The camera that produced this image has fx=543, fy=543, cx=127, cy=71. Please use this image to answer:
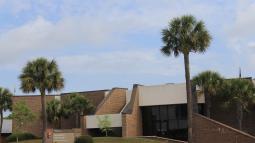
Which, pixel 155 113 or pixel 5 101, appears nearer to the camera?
pixel 155 113

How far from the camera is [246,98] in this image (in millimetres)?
53000

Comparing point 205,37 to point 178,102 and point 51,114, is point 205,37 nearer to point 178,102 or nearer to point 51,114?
point 178,102

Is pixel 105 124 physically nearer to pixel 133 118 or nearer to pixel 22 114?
pixel 133 118

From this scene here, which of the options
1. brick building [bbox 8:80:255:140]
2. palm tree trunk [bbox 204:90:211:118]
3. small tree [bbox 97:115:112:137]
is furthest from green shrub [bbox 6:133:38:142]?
palm tree trunk [bbox 204:90:211:118]

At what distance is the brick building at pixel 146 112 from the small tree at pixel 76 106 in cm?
136

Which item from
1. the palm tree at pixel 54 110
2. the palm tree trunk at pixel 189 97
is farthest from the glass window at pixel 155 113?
the palm tree trunk at pixel 189 97

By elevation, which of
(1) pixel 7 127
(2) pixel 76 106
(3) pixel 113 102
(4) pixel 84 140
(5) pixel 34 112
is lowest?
(4) pixel 84 140

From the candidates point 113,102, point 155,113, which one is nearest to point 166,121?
point 155,113

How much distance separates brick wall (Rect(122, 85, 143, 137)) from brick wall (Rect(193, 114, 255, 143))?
9.95m

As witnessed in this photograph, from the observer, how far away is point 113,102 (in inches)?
2534

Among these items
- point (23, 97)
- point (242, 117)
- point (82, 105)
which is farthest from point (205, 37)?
point (23, 97)

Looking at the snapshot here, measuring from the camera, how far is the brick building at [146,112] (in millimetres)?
59531

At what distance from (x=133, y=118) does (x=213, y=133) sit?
513 inches

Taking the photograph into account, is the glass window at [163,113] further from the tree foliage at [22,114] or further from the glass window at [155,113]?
the tree foliage at [22,114]
